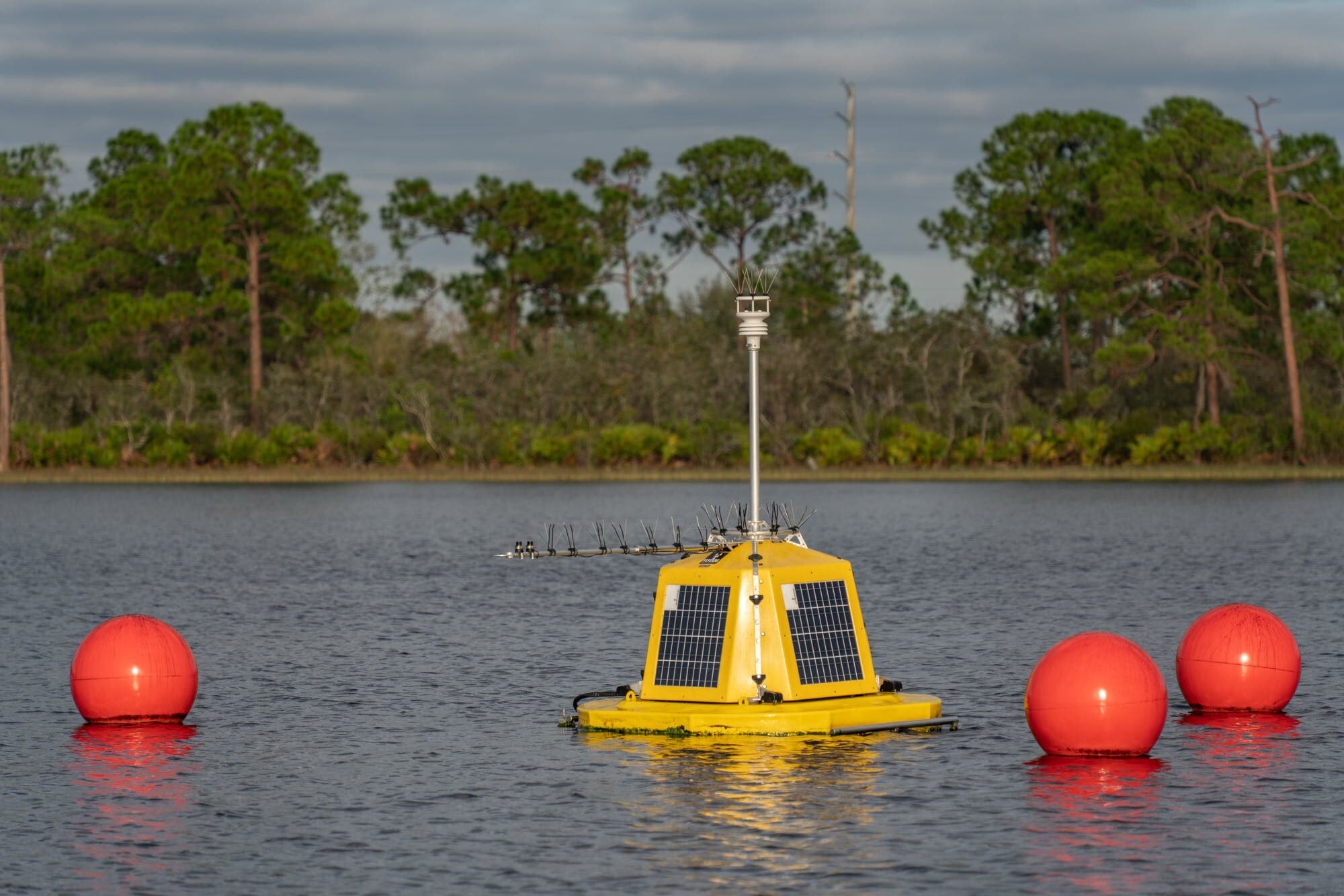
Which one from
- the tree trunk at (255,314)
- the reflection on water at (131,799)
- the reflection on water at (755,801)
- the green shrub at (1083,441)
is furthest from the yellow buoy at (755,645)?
the tree trunk at (255,314)

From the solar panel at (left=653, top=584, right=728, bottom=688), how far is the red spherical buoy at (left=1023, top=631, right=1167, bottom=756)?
329 centimetres

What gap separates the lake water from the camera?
16.8m

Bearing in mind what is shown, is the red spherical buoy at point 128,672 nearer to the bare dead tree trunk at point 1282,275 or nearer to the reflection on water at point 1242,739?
the reflection on water at point 1242,739

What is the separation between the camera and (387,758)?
862 inches

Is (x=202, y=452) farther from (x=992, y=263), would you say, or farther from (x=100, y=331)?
(x=992, y=263)

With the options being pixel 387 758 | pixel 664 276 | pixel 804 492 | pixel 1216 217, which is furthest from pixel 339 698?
pixel 664 276

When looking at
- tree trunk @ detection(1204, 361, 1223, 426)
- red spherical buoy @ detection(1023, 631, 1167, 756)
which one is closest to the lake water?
red spherical buoy @ detection(1023, 631, 1167, 756)

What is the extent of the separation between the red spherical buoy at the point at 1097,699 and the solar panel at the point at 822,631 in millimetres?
2091

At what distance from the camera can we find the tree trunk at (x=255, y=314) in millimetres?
101125

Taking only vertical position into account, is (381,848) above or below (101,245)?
below

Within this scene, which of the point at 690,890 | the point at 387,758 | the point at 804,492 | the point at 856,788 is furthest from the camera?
the point at 804,492

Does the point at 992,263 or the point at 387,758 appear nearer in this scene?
the point at 387,758

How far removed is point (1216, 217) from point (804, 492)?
22.8m

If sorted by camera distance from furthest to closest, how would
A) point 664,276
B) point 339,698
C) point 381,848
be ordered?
point 664,276
point 339,698
point 381,848
